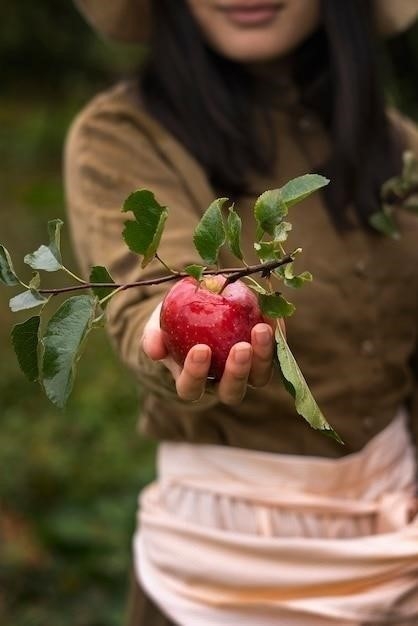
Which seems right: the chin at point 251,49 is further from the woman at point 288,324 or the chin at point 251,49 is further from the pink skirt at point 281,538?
the pink skirt at point 281,538

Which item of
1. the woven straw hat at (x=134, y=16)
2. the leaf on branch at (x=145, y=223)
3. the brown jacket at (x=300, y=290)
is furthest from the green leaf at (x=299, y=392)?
the woven straw hat at (x=134, y=16)

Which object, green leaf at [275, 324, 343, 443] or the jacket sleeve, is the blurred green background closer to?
the jacket sleeve

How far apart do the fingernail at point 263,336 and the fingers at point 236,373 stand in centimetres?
1

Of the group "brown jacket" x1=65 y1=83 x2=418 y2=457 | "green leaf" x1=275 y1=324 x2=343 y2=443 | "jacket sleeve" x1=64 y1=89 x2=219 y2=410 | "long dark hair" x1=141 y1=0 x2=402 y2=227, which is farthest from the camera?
"long dark hair" x1=141 y1=0 x2=402 y2=227

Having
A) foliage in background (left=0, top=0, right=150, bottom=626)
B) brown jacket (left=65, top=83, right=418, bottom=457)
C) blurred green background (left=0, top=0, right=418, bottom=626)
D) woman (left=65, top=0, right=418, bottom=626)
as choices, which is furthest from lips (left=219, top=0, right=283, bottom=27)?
foliage in background (left=0, top=0, right=150, bottom=626)

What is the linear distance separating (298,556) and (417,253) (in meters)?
0.50

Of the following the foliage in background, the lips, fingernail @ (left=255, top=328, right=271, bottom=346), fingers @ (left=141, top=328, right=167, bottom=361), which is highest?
fingernail @ (left=255, top=328, right=271, bottom=346)

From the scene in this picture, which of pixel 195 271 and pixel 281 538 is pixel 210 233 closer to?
pixel 195 271

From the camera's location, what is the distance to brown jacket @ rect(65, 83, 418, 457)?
1812mm

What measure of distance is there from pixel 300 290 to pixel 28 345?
78 centimetres

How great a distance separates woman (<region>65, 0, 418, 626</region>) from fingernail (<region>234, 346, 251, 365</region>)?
1.66ft

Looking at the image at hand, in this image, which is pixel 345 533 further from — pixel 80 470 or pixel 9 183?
pixel 9 183

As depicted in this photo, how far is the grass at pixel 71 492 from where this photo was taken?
3135 millimetres

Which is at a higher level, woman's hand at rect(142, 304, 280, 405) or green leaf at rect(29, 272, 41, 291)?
green leaf at rect(29, 272, 41, 291)
